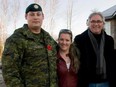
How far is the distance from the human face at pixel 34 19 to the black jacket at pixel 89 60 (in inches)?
34.6

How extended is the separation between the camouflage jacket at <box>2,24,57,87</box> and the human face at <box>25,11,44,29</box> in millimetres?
80

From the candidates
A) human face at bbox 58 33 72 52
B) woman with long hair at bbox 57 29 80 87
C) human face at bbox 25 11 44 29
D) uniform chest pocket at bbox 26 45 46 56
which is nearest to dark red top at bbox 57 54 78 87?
woman with long hair at bbox 57 29 80 87

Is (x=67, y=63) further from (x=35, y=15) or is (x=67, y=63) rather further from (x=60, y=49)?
(x=35, y=15)

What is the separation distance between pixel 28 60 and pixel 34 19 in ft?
1.61

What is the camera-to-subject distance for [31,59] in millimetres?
3613

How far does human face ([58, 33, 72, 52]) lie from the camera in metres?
4.10

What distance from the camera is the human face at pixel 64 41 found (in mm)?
4098

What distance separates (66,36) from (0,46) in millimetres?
19465

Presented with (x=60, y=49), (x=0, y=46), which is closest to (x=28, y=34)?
(x=60, y=49)

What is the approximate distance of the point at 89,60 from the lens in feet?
14.1

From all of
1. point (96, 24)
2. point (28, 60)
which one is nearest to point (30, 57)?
point (28, 60)

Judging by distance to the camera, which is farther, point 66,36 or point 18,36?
point 66,36

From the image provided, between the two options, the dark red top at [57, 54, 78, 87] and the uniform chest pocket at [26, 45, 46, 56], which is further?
the dark red top at [57, 54, 78, 87]

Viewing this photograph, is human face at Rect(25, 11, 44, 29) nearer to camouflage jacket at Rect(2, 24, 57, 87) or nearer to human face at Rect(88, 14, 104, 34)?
camouflage jacket at Rect(2, 24, 57, 87)
